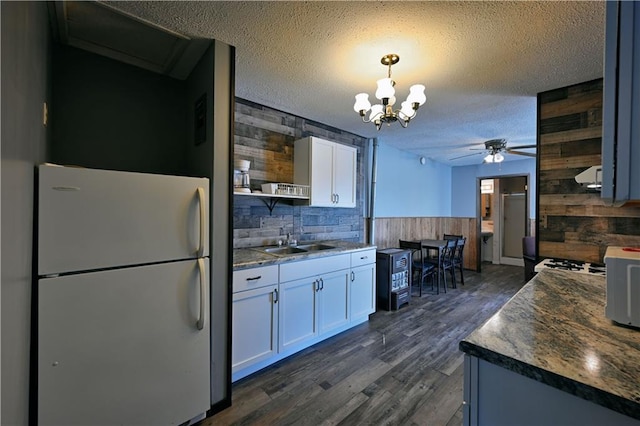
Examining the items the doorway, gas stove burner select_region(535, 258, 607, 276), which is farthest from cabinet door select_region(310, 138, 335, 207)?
the doorway

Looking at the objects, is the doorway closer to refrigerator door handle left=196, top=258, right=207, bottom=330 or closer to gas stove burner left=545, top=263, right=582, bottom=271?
gas stove burner left=545, top=263, right=582, bottom=271

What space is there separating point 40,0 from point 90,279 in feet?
4.37

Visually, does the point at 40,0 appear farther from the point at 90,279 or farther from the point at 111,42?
the point at 90,279

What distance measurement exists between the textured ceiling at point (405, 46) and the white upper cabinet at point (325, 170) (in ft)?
1.51

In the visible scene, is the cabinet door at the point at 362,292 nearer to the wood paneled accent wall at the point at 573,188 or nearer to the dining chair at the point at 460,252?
the wood paneled accent wall at the point at 573,188

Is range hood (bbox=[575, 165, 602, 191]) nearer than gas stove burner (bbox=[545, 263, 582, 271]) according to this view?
Yes

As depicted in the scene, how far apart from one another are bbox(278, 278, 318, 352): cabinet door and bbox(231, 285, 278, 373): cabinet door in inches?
3.0

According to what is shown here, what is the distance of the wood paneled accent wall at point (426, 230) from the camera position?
4469mm

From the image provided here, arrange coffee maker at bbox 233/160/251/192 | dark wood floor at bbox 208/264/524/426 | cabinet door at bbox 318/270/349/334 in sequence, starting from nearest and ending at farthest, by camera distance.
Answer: dark wood floor at bbox 208/264/524/426
coffee maker at bbox 233/160/251/192
cabinet door at bbox 318/270/349/334

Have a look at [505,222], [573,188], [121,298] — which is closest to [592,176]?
[573,188]

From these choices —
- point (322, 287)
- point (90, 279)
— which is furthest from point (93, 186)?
point (322, 287)

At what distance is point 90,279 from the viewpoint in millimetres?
1329

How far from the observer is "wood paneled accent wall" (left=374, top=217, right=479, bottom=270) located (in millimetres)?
4469

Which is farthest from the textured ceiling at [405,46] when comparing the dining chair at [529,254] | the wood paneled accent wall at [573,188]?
the dining chair at [529,254]
